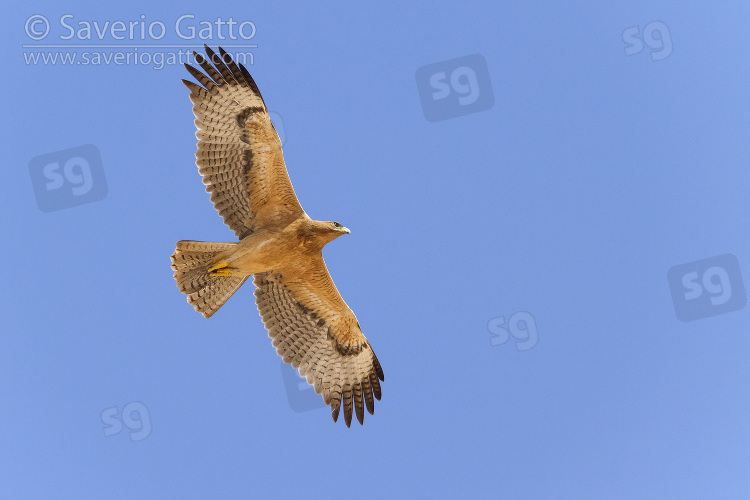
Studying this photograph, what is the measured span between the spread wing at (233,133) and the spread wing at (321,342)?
3.88 ft

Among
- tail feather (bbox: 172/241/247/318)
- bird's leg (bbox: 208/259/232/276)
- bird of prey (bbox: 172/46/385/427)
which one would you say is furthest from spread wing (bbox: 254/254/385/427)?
bird's leg (bbox: 208/259/232/276)

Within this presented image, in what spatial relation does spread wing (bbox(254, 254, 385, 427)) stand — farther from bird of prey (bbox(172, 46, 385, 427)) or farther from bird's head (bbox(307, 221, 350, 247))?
bird's head (bbox(307, 221, 350, 247))

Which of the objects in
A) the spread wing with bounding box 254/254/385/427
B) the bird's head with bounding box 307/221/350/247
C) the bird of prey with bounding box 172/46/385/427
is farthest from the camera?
the spread wing with bounding box 254/254/385/427

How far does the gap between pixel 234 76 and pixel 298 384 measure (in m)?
4.55

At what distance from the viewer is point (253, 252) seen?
1123 centimetres

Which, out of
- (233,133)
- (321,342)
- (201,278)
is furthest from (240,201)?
(321,342)

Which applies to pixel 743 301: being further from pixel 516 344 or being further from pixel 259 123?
pixel 259 123

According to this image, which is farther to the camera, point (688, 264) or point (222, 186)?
point (688, 264)

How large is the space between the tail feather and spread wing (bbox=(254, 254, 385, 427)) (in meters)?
0.60

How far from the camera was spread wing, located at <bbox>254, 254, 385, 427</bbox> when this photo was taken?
12.0 m

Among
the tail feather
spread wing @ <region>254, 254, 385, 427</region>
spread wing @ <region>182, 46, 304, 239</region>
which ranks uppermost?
spread wing @ <region>182, 46, 304, 239</region>

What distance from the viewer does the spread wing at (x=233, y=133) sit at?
11.3 meters

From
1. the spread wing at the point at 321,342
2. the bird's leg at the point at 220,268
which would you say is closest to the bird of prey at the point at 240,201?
the bird's leg at the point at 220,268

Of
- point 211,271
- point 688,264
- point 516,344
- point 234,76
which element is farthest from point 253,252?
point 688,264
